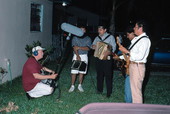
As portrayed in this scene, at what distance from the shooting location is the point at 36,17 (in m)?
10.5

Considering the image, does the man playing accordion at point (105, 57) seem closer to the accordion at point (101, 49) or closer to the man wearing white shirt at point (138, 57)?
the accordion at point (101, 49)

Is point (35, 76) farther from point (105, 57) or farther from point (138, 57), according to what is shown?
point (138, 57)

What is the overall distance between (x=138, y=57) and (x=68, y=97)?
105 inches

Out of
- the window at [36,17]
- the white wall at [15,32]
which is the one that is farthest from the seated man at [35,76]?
the window at [36,17]

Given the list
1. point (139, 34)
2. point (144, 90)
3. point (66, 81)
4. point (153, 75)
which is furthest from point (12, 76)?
point (153, 75)

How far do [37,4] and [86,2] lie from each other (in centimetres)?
2091

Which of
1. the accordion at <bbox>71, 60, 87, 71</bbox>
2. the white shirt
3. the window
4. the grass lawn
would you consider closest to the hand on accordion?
the accordion at <bbox>71, 60, 87, 71</bbox>

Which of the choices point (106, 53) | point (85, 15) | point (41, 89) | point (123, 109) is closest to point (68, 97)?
point (41, 89)

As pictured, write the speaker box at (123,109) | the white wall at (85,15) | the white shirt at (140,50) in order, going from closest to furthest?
the speaker box at (123,109) → the white shirt at (140,50) → the white wall at (85,15)

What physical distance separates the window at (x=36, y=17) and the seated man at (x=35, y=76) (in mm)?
4526

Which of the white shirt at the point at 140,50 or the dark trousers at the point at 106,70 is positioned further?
the dark trousers at the point at 106,70

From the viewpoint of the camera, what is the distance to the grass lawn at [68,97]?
17.9 feet

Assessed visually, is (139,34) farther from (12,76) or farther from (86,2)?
(86,2)

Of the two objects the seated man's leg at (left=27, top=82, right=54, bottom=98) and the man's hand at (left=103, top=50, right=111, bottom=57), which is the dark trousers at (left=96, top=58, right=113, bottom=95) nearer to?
the man's hand at (left=103, top=50, right=111, bottom=57)
